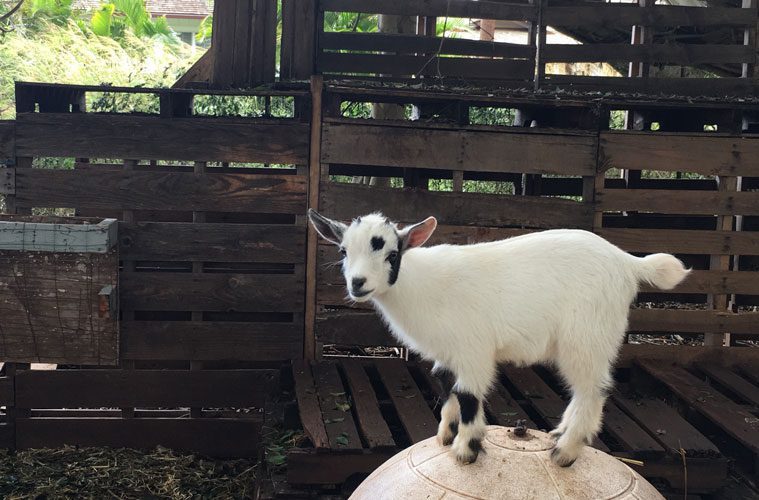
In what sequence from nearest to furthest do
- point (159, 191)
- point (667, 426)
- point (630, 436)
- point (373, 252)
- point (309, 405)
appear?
point (373, 252) → point (630, 436) → point (667, 426) → point (309, 405) → point (159, 191)

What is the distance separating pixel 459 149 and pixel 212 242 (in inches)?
78.5

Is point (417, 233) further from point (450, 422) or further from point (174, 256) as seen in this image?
point (174, 256)

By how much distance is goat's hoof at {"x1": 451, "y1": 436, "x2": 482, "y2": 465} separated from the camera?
3068 mm

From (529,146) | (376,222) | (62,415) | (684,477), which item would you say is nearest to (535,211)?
(529,146)

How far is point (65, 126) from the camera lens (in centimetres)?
567

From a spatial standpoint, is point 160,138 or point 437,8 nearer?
point 160,138

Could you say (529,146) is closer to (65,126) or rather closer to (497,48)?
(497,48)

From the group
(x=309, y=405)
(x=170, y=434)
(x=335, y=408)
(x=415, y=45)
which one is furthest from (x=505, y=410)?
(x=415, y=45)

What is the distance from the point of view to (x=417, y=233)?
11.0 ft

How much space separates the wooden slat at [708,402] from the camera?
15.5 feet

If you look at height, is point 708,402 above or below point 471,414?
below

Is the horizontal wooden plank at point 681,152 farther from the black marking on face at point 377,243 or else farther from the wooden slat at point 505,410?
the black marking on face at point 377,243

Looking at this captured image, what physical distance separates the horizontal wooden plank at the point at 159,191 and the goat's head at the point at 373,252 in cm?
258

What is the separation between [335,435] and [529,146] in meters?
2.68
